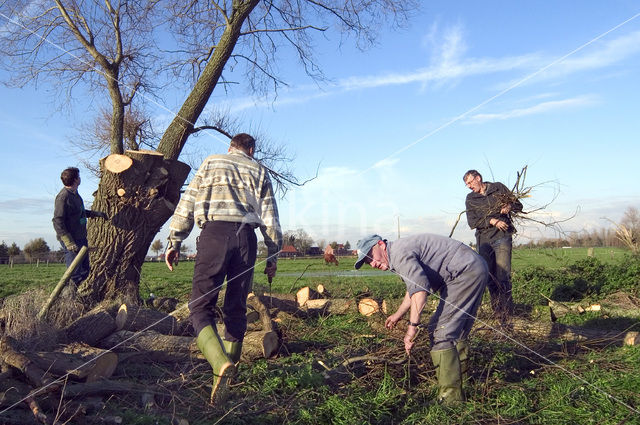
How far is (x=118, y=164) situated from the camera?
7.32m

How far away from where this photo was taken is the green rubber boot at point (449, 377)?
13.1 ft

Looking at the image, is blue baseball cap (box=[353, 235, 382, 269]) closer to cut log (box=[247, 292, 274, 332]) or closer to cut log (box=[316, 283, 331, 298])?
cut log (box=[247, 292, 274, 332])

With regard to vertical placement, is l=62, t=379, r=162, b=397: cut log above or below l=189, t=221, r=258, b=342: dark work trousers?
below

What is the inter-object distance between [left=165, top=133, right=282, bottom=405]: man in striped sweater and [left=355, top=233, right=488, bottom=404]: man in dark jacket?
0.84 metres

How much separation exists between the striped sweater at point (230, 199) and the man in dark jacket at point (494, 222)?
3431 mm

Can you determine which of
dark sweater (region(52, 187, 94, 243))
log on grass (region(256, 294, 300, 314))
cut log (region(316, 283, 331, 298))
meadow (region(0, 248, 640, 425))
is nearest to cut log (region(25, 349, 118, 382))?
meadow (region(0, 248, 640, 425))

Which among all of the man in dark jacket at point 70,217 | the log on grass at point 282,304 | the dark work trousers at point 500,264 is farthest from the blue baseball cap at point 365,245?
the man in dark jacket at point 70,217

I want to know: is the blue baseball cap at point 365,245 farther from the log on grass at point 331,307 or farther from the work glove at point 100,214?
the work glove at point 100,214

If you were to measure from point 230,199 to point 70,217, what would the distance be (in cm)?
359

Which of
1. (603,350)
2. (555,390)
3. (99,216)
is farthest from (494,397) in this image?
(99,216)

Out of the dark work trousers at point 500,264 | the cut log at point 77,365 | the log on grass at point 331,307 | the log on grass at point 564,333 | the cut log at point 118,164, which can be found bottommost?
the log on grass at point 564,333

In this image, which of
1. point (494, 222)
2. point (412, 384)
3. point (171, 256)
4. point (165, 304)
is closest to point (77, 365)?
point (171, 256)

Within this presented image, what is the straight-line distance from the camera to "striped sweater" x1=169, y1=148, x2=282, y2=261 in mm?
4203

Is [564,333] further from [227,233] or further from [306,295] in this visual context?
[227,233]
